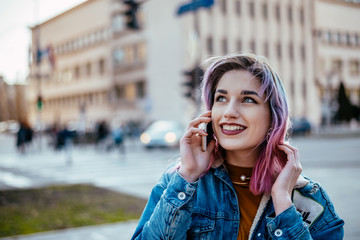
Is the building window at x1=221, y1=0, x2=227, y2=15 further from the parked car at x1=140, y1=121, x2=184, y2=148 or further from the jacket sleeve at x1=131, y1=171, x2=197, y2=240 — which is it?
the jacket sleeve at x1=131, y1=171, x2=197, y2=240

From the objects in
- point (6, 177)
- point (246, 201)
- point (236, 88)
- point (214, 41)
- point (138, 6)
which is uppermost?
point (214, 41)

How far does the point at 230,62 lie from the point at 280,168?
57 centimetres

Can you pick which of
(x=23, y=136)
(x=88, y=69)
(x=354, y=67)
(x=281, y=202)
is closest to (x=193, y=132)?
(x=281, y=202)

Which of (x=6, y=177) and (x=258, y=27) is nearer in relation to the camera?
(x=6, y=177)

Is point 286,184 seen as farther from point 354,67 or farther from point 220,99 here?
point 354,67

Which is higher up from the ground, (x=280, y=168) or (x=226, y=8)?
(x=226, y=8)

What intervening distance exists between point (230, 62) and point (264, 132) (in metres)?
0.38

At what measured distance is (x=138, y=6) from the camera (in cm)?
1334

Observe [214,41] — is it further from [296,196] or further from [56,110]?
[296,196]

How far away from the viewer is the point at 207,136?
7.45 ft

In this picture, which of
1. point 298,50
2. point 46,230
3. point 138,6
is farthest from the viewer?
point 298,50

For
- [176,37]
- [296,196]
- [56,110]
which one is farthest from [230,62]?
[56,110]

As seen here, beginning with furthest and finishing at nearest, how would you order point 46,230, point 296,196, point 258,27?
point 258,27
point 46,230
point 296,196

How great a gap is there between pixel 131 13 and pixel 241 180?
39.7 ft
